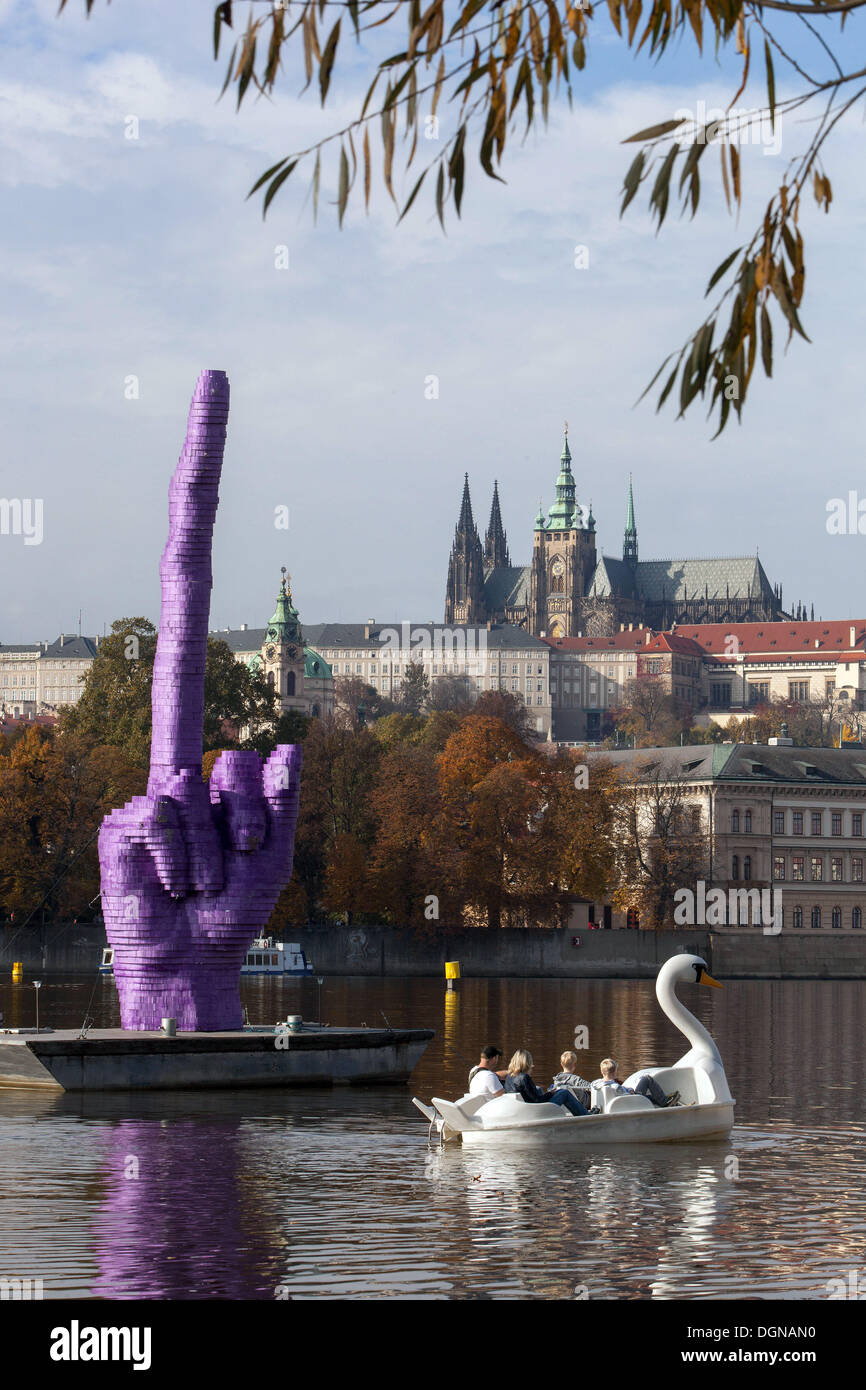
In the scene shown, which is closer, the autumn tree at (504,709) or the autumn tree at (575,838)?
the autumn tree at (575,838)

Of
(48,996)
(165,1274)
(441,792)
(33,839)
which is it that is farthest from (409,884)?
(165,1274)

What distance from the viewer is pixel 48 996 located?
7919 cm

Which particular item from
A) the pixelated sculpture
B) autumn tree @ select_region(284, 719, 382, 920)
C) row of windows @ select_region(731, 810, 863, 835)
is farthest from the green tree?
the pixelated sculpture

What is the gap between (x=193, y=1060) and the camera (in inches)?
1451

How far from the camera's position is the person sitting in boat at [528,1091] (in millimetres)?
31547

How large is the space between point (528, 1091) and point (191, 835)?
32.4 ft

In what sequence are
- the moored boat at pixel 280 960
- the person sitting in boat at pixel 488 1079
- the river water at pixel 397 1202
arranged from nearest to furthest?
the river water at pixel 397 1202, the person sitting in boat at pixel 488 1079, the moored boat at pixel 280 960

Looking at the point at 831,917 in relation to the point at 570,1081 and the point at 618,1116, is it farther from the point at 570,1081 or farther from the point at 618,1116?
the point at 618,1116

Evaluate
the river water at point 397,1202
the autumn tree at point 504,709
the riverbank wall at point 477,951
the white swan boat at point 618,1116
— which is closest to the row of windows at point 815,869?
the autumn tree at point 504,709

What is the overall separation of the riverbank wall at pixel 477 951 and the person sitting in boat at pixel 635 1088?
7355cm
